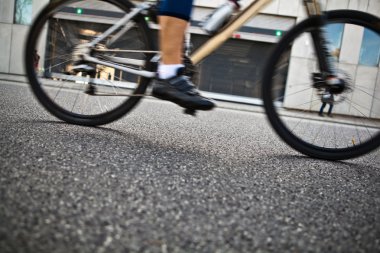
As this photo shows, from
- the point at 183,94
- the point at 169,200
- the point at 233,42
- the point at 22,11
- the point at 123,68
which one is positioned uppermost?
the point at 22,11

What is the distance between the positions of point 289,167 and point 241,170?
1.09 ft

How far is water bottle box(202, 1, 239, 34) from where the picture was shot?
192cm

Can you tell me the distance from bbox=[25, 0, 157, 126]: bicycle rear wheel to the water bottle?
397 mm

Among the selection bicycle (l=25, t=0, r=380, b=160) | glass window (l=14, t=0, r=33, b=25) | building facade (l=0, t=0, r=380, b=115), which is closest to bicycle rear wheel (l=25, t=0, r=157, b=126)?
bicycle (l=25, t=0, r=380, b=160)

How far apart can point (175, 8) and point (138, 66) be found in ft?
1.58

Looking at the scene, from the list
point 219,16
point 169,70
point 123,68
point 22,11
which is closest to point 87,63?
point 123,68

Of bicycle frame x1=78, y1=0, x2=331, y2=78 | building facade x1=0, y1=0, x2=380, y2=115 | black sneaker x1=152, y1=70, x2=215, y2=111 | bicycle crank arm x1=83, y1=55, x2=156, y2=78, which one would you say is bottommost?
black sneaker x1=152, y1=70, x2=215, y2=111

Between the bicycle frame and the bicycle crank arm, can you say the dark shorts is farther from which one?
the bicycle crank arm

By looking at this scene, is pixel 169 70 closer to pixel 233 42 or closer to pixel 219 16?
pixel 219 16

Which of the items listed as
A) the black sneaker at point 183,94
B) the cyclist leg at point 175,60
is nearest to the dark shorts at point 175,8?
the cyclist leg at point 175,60

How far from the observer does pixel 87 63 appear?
217cm

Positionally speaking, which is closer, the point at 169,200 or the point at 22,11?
the point at 169,200

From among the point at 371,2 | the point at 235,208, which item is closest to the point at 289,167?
the point at 235,208

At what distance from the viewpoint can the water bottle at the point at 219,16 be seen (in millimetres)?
1925
